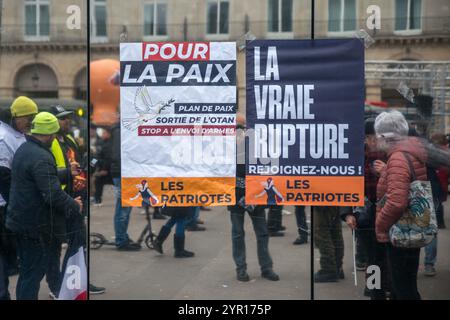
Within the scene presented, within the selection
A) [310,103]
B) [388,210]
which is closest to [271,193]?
[310,103]

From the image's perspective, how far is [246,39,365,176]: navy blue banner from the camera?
15.7ft

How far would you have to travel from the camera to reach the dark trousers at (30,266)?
4977mm

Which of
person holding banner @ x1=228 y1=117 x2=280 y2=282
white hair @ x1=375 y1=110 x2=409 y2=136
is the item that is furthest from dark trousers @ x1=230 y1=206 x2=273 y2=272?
white hair @ x1=375 y1=110 x2=409 y2=136

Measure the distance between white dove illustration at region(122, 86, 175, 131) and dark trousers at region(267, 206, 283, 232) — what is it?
3.69ft

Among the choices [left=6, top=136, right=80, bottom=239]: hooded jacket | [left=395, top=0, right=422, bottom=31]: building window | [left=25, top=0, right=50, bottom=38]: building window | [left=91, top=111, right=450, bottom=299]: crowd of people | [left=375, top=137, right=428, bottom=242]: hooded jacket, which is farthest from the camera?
[left=25, top=0, right=50, bottom=38]: building window

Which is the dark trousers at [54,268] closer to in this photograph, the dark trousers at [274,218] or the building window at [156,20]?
the dark trousers at [274,218]

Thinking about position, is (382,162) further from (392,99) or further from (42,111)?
(42,111)

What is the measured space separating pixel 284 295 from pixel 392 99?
1.70 m

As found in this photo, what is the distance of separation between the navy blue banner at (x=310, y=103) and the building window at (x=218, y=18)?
256 mm

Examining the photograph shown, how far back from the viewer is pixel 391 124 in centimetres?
475

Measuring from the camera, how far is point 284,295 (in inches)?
193

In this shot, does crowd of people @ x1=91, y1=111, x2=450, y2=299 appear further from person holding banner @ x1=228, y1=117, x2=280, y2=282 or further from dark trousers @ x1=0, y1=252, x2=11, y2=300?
dark trousers @ x1=0, y1=252, x2=11, y2=300

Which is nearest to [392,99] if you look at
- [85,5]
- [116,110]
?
[116,110]

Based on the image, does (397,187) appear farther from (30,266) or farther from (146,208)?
(30,266)
